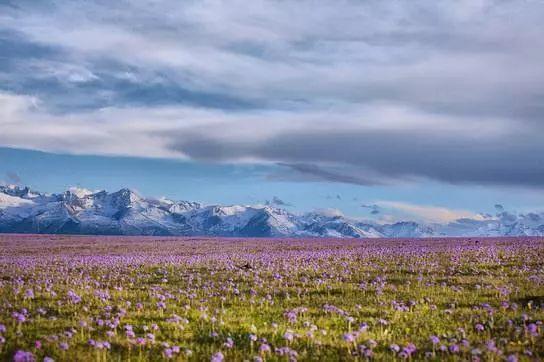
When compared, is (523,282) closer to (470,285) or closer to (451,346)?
(470,285)

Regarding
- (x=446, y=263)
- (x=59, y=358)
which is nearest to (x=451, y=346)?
(x=59, y=358)

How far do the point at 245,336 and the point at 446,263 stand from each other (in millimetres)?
18162

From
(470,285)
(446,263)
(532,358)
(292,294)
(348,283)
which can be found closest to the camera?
(532,358)

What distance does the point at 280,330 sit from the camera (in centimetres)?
967

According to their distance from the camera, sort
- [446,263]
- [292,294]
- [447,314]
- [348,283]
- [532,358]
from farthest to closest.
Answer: [446,263] < [348,283] < [292,294] < [447,314] < [532,358]

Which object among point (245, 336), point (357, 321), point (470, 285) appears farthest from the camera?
point (470, 285)

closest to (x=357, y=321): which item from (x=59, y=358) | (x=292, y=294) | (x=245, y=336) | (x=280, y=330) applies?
(x=280, y=330)

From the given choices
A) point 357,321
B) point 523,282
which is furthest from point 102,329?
point 523,282

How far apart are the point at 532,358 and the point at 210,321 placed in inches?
247

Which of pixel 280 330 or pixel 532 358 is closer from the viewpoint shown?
pixel 532 358

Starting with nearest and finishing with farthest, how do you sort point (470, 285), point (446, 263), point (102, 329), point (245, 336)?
point (245, 336)
point (102, 329)
point (470, 285)
point (446, 263)

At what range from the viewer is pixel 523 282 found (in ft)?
56.3

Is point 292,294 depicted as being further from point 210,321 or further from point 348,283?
point 210,321

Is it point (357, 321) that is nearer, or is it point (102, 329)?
point (102, 329)
